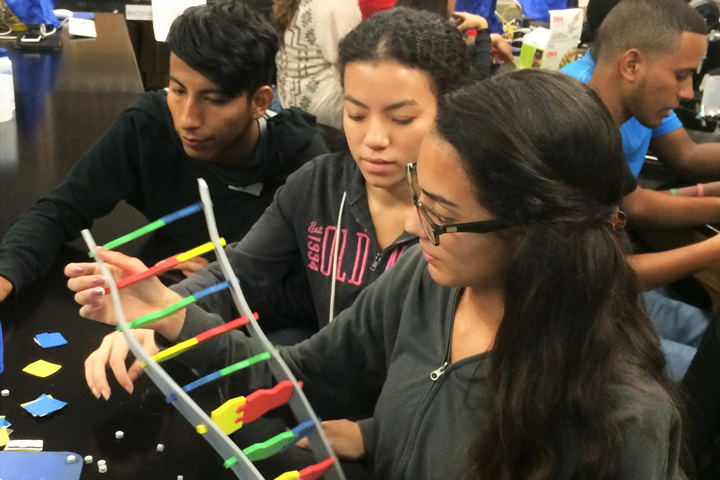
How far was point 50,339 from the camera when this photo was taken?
1.14 m

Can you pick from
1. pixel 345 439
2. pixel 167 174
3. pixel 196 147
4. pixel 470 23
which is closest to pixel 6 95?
pixel 167 174

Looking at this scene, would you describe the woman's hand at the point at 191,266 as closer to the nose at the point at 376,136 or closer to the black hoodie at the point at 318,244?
the black hoodie at the point at 318,244

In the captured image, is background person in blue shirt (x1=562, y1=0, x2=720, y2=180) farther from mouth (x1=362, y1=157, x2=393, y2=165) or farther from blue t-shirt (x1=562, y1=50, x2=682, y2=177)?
mouth (x1=362, y1=157, x2=393, y2=165)

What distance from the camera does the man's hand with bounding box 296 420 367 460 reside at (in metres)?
1.04

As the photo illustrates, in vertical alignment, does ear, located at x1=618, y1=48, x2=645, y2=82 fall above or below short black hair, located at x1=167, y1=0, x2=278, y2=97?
below

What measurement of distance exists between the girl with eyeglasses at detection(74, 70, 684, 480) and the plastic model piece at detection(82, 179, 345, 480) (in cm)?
16

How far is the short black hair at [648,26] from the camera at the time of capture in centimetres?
207

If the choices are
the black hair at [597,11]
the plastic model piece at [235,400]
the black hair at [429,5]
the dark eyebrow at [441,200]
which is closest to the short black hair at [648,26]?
the black hair at [429,5]

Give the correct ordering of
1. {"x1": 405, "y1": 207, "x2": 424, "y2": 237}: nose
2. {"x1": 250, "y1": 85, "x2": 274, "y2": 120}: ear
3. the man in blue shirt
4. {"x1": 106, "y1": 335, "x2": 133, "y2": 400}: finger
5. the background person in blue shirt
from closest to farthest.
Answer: {"x1": 405, "y1": 207, "x2": 424, "y2": 237}: nose, {"x1": 106, "y1": 335, "x2": 133, "y2": 400}: finger, {"x1": 250, "y1": 85, "x2": 274, "y2": 120}: ear, the man in blue shirt, the background person in blue shirt

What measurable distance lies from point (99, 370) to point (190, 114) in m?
0.70

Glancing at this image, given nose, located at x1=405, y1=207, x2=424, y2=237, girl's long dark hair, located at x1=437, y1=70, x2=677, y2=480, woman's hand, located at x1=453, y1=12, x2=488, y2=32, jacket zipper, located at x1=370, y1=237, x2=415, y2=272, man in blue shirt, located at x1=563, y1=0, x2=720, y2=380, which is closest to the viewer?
girl's long dark hair, located at x1=437, y1=70, x2=677, y2=480

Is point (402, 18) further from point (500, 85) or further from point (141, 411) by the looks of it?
point (141, 411)

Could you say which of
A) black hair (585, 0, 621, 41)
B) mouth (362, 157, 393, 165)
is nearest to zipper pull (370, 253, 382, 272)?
mouth (362, 157, 393, 165)

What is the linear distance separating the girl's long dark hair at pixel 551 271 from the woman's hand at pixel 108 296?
1.55 ft
